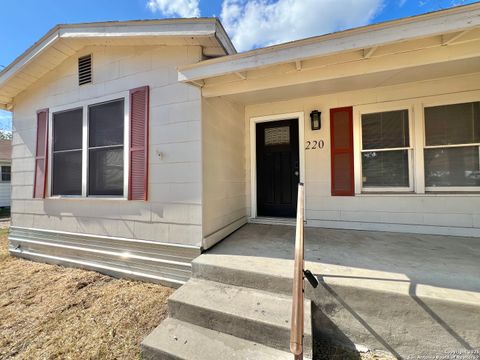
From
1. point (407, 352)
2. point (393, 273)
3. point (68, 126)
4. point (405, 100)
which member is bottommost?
point (407, 352)

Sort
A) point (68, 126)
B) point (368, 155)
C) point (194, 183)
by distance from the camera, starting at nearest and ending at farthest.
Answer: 1. point (194, 183)
2. point (368, 155)
3. point (68, 126)

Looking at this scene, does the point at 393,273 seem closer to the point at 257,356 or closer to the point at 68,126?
the point at 257,356

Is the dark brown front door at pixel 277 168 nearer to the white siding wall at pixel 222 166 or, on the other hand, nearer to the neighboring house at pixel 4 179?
the white siding wall at pixel 222 166

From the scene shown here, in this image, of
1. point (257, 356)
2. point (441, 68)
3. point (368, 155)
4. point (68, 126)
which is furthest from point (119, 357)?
point (441, 68)

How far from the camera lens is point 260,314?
1.87 metres

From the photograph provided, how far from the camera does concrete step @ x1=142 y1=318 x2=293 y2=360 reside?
1.67 m

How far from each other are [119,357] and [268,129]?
3.93 m

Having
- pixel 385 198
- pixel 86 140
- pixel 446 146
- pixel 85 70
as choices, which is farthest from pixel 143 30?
pixel 446 146

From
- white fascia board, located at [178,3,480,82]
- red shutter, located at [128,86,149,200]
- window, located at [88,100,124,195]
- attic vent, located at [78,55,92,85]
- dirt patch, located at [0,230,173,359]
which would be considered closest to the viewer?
white fascia board, located at [178,3,480,82]

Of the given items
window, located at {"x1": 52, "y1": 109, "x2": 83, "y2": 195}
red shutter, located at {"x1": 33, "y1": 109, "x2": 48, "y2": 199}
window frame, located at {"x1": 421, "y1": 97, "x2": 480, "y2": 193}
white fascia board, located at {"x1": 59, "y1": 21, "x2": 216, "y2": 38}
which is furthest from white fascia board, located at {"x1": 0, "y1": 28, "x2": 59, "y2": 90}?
window frame, located at {"x1": 421, "y1": 97, "x2": 480, "y2": 193}

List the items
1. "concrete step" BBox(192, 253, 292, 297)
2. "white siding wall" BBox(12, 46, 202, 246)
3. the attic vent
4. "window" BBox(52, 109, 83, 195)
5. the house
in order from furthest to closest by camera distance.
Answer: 1. "window" BBox(52, 109, 83, 195)
2. the attic vent
3. "white siding wall" BBox(12, 46, 202, 246)
4. the house
5. "concrete step" BBox(192, 253, 292, 297)

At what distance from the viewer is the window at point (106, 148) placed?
3.50 meters

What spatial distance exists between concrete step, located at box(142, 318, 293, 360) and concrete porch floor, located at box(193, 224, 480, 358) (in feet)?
1.73

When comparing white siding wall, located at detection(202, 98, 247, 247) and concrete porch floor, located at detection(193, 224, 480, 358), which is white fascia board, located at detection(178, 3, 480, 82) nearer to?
white siding wall, located at detection(202, 98, 247, 247)
